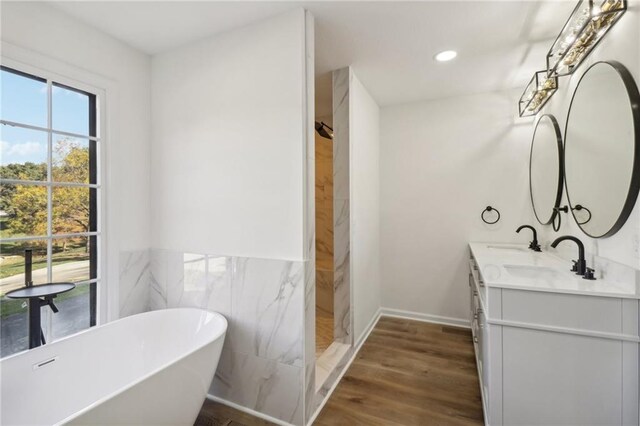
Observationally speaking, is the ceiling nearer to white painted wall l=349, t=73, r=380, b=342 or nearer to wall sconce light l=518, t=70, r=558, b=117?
wall sconce light l=518, t=70, r=558, b=117

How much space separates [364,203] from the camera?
9.53 feet

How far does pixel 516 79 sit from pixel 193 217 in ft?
10.5

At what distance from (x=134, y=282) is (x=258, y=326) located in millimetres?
1135

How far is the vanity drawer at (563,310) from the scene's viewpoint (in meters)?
1.28

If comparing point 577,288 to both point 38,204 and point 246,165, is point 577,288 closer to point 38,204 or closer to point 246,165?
point 246,165

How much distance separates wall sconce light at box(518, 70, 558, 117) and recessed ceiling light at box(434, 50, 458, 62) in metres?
0.65

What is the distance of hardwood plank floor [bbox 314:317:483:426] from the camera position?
181 centimetres

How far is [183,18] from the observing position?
5.99 feet

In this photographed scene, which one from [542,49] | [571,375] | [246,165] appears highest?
[542,49]

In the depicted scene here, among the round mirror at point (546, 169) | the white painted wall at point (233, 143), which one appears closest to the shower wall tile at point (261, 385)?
the white painted wall at point (233, 143)

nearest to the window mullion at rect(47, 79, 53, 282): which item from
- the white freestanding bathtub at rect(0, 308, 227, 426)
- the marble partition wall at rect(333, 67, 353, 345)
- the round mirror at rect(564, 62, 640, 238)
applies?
the white freestanding bathtub at rect(0, 308, 227, 426)

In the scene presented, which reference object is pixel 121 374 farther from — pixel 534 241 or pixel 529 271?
pixel 534 241

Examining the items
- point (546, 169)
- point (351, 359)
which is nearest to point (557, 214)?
point (546, 169)

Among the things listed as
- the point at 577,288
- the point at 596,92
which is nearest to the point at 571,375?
the point at 577,288
